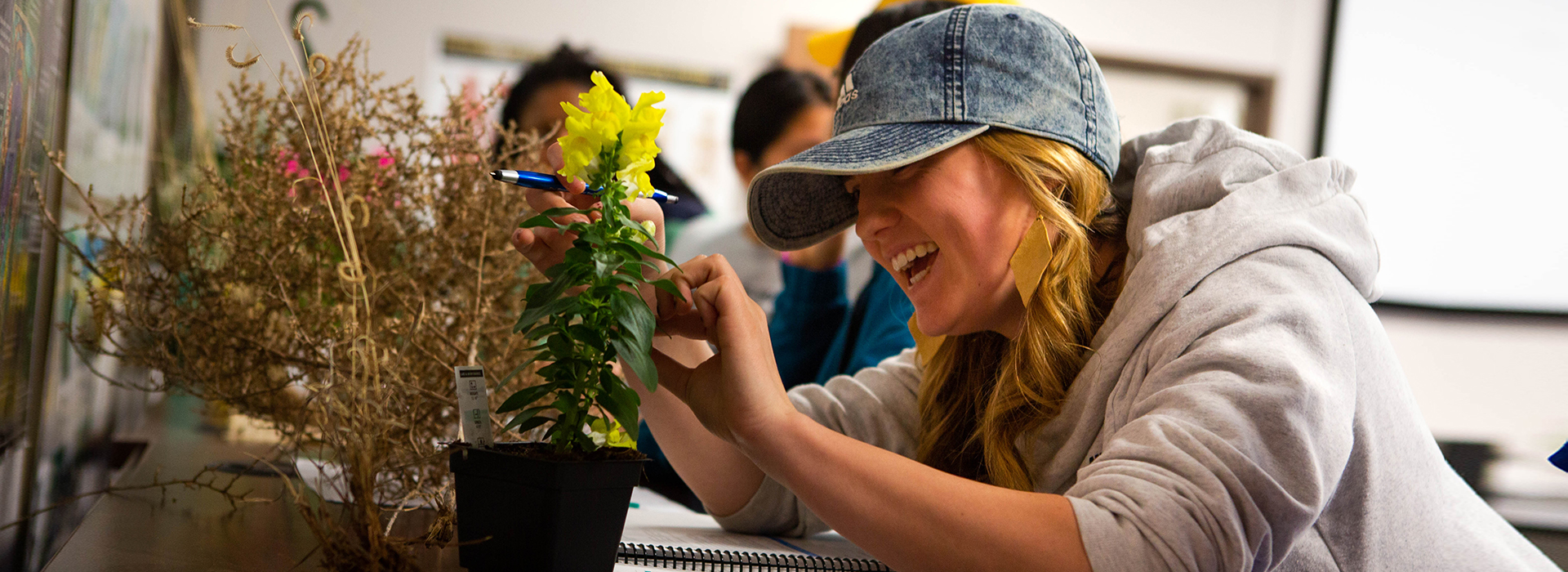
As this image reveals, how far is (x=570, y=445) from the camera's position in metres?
0.60

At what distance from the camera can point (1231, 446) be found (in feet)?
1.97

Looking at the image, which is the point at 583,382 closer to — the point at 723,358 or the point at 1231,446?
the point at 723,358

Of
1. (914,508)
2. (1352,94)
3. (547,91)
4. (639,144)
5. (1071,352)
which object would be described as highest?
(1352,94)

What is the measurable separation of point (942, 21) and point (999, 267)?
220mm

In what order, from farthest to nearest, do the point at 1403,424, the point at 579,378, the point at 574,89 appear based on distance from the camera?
1. the point at 574,89
2. the point at 1403,424
3. the point at 579,378

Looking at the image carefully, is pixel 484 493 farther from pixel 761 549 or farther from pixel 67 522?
pixel 67 522

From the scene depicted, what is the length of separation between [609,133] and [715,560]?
39 cm

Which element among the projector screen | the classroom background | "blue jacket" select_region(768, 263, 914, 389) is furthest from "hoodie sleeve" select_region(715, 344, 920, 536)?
the projector screen

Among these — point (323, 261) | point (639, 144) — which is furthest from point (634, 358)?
point (323, 261)

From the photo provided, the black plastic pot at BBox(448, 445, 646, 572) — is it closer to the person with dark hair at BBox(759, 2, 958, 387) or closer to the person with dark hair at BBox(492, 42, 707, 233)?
the person with dark hair at BBox(759, 2, 958, 387)

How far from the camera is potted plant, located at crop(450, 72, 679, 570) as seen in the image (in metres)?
0.56

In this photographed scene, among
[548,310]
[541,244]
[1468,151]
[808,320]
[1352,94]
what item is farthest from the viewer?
[1352,94]

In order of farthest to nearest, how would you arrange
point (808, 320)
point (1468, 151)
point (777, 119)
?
point (1468, 151)
point (777, 119)
point (808, 320)

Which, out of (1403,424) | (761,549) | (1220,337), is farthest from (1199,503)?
(761,549)
